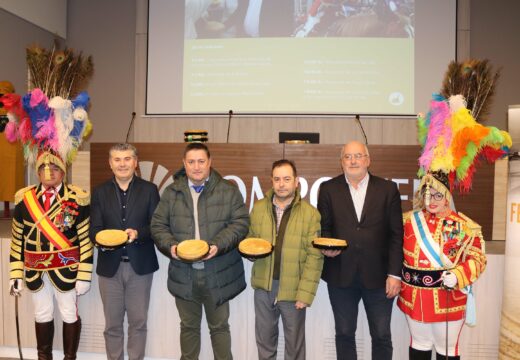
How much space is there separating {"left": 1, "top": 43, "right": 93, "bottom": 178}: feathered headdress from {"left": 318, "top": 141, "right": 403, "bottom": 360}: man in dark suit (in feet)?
5.57

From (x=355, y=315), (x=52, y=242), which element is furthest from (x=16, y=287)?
(x=355, y=315)

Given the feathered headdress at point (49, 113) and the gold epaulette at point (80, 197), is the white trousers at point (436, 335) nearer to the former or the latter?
the gold epaulette at point (80, 197)

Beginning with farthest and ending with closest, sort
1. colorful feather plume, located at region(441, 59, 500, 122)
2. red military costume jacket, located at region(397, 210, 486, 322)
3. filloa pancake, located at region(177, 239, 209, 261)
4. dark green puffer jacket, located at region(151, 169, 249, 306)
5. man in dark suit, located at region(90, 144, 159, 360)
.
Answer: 1. colorful feather plume, located at region(441, 59, 500, 122)
2. man in dark suit, located at region(90, 144, 159, 360)
3. dark green puffer jacket, located at region(151, 169, 249, 306)
4. red military costume jacket, located at region(397, 210, 486, 322)
5. filloa pancake, located at region(177, 239, 209, 261)

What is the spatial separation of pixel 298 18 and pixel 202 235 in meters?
4.28

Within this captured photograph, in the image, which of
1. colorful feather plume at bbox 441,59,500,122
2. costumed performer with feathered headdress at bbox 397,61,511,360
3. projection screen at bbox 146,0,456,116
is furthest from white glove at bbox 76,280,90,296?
projection screen at bbox 146,0,456,116

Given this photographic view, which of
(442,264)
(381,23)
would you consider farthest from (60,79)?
(381,23)

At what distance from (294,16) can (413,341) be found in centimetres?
464

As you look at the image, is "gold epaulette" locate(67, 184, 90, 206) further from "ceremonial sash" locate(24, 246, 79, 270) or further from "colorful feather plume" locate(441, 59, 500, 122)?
"colorful feather plume" locate(441, 59, 500, 122)

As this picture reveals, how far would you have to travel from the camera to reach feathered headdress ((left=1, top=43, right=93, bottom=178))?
2.70 m

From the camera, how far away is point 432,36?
5617 millimetres

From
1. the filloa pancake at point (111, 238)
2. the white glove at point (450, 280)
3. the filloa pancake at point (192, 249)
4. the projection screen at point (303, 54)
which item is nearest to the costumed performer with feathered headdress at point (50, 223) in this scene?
the filloa pancake at point (111, 238)

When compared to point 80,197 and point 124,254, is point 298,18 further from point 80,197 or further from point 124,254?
point 124,254

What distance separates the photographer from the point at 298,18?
5.73 m

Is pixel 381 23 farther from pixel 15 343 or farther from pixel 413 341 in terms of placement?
pixel 15 343
